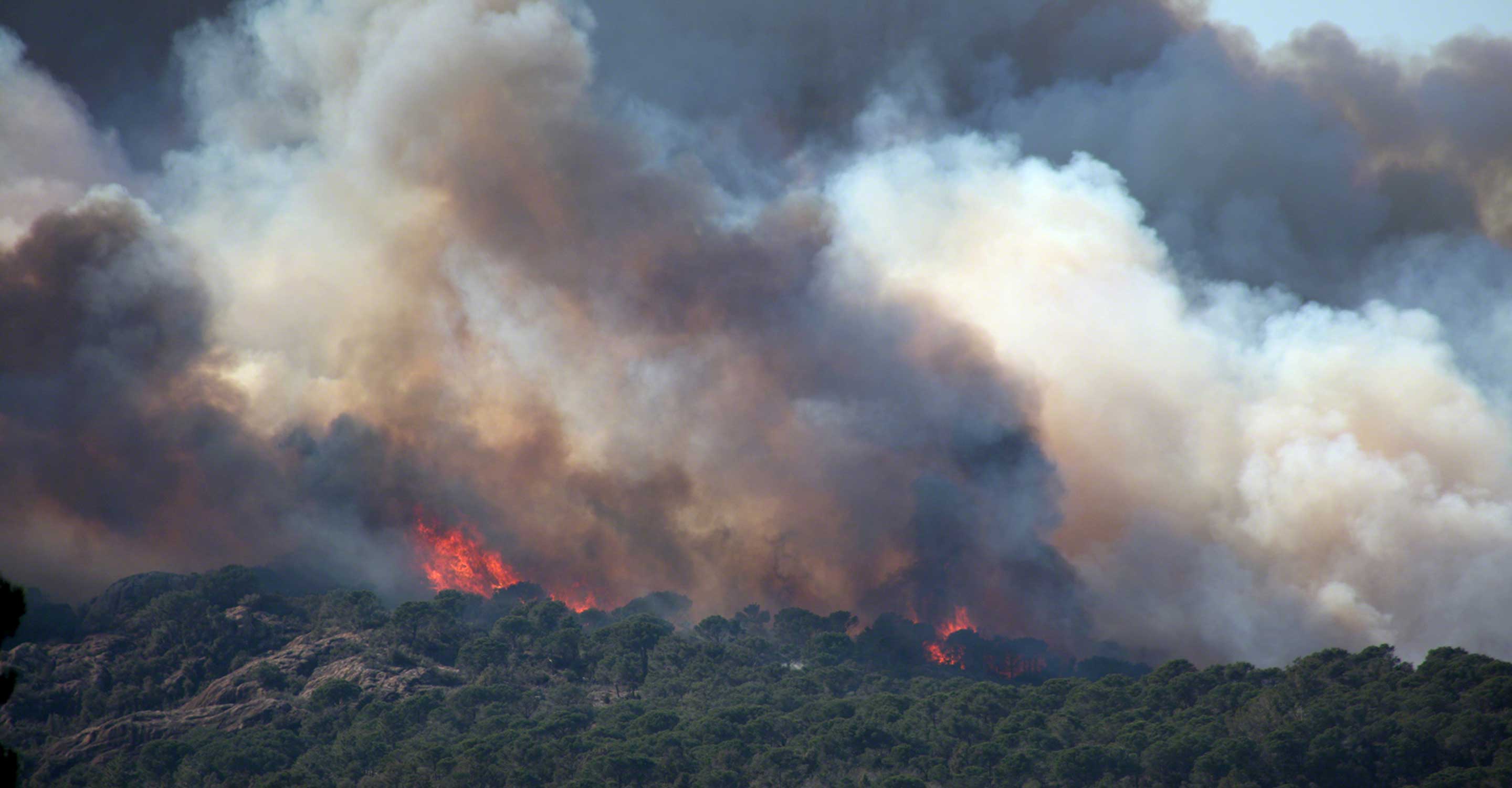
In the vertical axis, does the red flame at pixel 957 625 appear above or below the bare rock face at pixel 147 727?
above

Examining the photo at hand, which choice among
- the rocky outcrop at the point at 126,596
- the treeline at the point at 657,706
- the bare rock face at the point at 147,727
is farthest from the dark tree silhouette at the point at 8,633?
the rocky outcrop at the point at 126,596

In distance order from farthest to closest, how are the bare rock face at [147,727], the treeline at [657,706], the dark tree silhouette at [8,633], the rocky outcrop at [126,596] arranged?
1. the rocky outcrop at [126,596]
2. the bare rock face at [147,727]
3. the treeline at [657,706]
4. the dark tree silhouette at [8,633]

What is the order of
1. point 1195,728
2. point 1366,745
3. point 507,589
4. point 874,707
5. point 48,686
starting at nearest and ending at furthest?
point 1366,745 < point 1195,728 < point 874,707 < point 48,686 < point 507,589

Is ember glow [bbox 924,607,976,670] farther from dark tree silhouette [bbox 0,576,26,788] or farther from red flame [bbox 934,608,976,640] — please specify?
dark tree silhouette [bbox 0,576,26,788]

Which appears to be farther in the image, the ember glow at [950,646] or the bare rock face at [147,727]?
the ember glow at [950,646]

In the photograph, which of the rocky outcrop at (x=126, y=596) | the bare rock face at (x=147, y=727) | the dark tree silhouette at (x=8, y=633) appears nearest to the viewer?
the dark tree silhouette at (x=8, y=633)

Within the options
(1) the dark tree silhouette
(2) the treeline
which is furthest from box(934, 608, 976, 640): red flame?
(1) the dark tree silhouette

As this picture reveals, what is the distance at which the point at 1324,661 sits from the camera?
86.6m

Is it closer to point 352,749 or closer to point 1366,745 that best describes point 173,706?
point 352,749

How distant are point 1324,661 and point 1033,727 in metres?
17.6

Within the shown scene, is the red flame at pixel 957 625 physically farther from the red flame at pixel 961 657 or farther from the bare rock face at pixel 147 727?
the bare rock face at pixel 147 727

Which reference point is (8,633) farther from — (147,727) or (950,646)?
(950,646)

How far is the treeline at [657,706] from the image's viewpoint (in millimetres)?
77750

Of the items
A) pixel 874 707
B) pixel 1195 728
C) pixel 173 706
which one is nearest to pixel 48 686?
Answer: pixel 173 706
